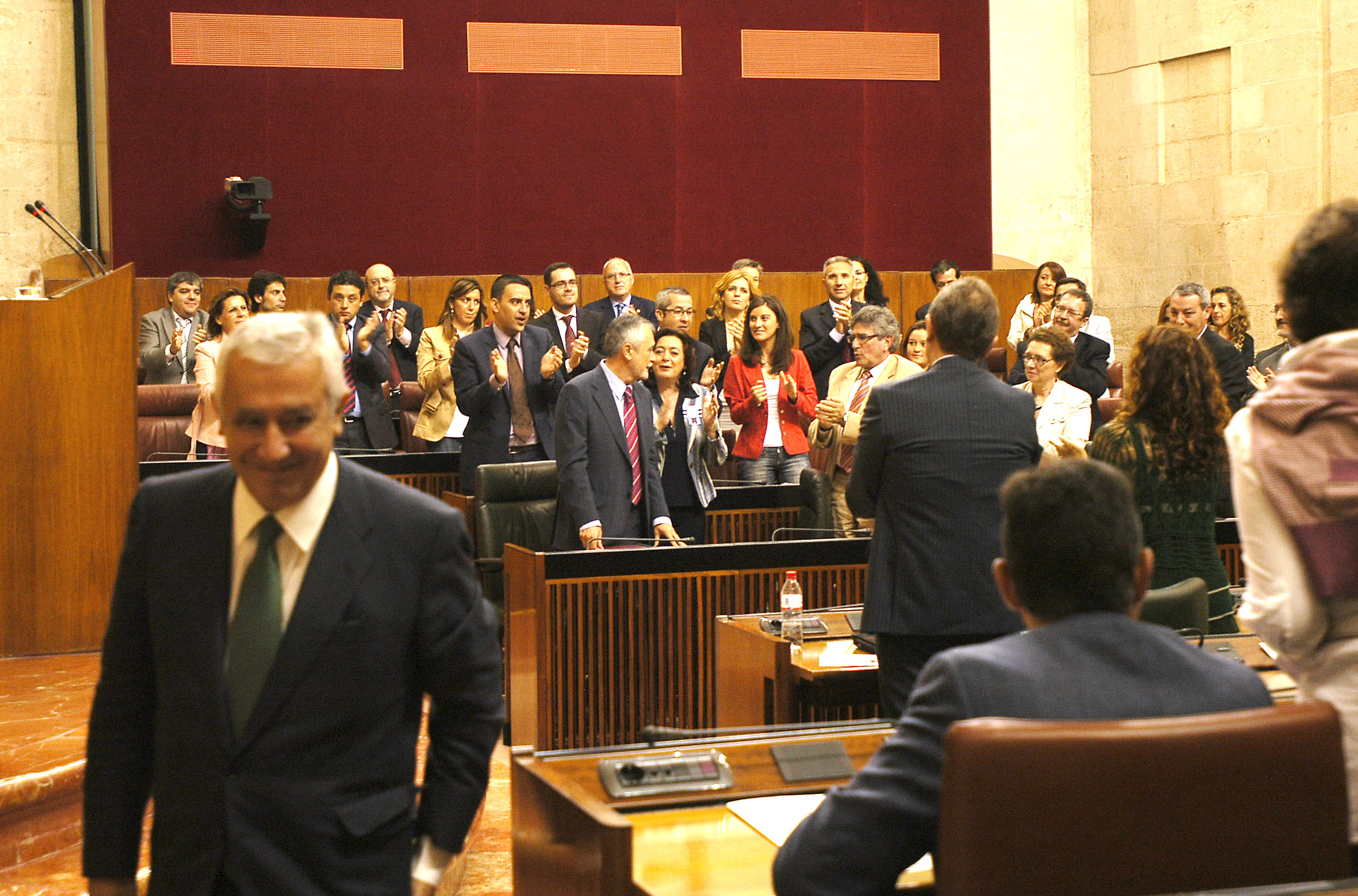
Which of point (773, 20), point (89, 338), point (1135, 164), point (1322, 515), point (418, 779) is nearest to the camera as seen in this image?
point (1322, 515)

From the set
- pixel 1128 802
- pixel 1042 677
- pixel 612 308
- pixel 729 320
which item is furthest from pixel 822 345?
pixel 1128 802

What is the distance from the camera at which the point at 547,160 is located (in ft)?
36.3

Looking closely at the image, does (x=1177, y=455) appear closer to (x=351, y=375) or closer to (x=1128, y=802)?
(x=1128, y=802)

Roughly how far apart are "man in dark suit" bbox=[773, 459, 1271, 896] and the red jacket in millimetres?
4593

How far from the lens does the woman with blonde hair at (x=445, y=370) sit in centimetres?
731

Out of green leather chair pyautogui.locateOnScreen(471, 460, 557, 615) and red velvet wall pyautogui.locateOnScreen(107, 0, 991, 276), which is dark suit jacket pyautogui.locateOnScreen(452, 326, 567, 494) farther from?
red velvet wall pyautogui.locateOnScreen(107, 0, 991, 276)

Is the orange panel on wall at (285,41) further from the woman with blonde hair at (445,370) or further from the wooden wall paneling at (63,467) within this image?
the wooden wall paneling at (63,467)

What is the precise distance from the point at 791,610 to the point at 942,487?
31.5 inches

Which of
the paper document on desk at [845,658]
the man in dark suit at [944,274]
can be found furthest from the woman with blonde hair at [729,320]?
the paper document on desk at [845,658]

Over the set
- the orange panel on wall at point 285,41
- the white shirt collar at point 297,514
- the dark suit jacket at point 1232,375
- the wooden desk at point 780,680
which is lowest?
the wooden desk at point 780,680

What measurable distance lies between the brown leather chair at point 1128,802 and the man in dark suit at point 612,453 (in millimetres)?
3397

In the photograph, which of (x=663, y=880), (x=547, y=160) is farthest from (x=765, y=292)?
(x=663, y=880)

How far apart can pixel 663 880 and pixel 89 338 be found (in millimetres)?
4591

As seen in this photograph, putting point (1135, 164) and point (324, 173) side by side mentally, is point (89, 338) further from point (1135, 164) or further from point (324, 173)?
point (1135, 164)
